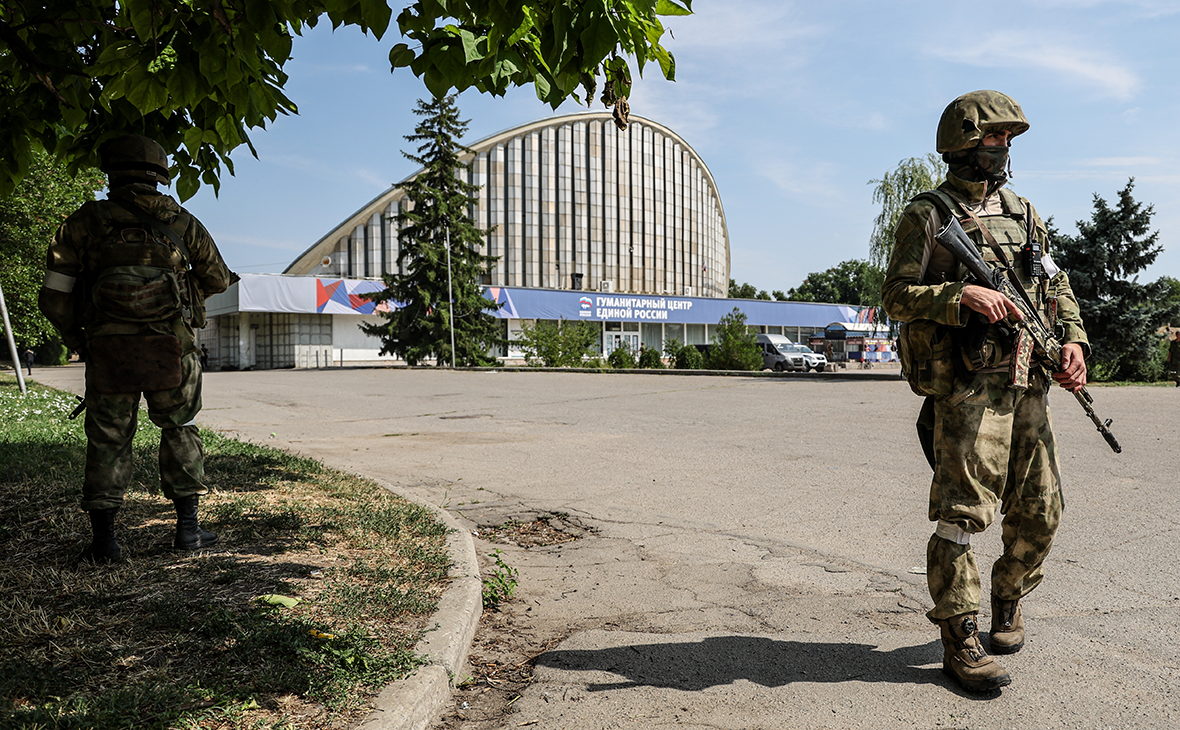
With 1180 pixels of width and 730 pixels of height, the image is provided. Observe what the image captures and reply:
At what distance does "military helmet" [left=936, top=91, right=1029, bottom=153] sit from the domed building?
44223 mm

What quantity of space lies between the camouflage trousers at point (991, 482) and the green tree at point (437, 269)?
35885 mm

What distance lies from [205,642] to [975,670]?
2667 mm

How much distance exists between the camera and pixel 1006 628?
2975 millimetres

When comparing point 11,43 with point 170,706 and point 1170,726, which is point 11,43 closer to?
point 170,706

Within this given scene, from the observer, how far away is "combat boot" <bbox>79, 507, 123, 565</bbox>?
3.69m

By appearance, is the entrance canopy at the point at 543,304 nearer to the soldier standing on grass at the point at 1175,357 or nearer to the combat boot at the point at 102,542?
the soldier standing on grass at the point at 1175,357

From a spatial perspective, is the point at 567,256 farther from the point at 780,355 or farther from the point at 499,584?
the point at 499,584

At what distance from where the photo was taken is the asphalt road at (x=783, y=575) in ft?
8.59

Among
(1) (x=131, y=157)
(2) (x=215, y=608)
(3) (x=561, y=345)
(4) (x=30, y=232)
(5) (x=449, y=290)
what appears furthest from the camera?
(5) (x=449, y=290)

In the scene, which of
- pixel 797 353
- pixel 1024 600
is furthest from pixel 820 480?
pixel 797 353

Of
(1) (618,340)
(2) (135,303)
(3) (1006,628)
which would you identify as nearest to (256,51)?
(2) (135,303)

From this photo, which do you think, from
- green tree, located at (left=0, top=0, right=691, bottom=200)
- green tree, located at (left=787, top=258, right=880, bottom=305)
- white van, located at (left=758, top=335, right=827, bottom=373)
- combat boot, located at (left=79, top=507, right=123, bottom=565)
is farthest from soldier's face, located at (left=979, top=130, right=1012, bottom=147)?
green tree, located at (left=787, top=258, right=880, bottom=305)

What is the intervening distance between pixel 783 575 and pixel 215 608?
2677 millimetres

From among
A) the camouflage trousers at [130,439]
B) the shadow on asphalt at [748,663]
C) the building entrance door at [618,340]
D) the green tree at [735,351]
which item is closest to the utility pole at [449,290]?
the green tree at [735,351]
